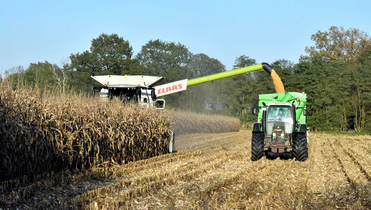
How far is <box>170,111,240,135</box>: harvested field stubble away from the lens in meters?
24.2

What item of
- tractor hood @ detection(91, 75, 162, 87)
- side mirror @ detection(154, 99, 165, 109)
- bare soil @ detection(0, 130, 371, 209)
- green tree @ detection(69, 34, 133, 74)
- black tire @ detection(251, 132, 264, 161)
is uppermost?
green tree @ detection(69, 34, 133, 74)

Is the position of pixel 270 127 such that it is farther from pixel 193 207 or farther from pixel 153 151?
pixel 193 207

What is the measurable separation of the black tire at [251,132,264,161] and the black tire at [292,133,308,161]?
100cm

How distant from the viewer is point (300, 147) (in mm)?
12344

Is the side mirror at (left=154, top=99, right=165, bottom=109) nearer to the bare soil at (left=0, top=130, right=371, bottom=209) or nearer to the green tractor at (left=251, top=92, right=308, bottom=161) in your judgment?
the green tractor at (left=251, top=92, right=308, bottom=161)

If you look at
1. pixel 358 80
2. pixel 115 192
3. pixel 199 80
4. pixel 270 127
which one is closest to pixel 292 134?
pixel 270 127

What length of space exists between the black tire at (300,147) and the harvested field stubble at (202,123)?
8798 millimetres

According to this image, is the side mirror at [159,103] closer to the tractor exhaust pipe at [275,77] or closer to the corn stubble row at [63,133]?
the corn stubble row at [63,133]

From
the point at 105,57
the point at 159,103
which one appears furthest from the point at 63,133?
the point at 105,57

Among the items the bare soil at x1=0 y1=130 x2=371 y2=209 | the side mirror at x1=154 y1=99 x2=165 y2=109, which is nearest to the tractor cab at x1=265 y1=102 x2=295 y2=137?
the bare soil at x1=0 y1=130 x2=371 y2=209

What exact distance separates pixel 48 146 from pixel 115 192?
1848 mm

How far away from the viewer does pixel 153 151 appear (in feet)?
41.2

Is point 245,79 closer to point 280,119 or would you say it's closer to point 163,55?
point 163,55

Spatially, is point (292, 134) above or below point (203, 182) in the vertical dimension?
above
